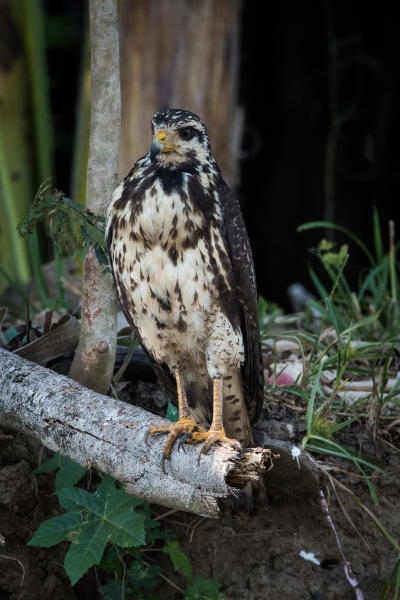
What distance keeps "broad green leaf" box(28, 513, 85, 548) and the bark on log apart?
0.19 meters

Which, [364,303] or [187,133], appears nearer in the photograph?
[187,133]

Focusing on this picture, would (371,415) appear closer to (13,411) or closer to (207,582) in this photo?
(207,582)

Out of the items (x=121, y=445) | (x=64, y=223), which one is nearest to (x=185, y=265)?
(x=64, y=223)

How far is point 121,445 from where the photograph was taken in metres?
2.43

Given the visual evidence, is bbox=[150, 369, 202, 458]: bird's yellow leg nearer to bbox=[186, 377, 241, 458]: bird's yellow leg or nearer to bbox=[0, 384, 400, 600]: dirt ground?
bbox=[186, 377, 241, 458]: bird's yellow leg

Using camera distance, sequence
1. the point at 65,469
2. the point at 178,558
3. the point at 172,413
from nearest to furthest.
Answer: the point at 65,469, the point at 178,558, the point at 172,413

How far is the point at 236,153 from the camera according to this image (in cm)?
545

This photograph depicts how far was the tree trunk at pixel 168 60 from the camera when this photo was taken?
5.08m

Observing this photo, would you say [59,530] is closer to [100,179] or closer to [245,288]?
[245,288]

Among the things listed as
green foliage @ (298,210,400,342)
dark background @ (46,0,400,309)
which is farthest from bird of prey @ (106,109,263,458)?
dark background @ (46,0,400,309)

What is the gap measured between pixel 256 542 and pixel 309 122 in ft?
16.0

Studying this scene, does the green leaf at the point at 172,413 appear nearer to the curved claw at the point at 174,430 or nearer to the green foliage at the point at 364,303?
the curved claw at the point at 174,430

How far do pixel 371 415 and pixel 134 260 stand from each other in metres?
1.22

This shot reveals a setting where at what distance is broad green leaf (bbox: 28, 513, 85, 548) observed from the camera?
7.98 ft
